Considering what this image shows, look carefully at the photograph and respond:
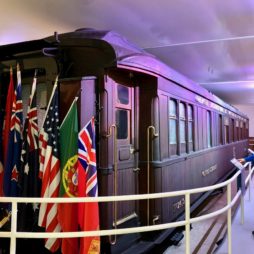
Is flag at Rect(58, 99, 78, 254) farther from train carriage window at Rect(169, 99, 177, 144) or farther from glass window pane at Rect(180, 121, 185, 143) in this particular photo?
glass window pane at Rect(180, 121, 185, 143)

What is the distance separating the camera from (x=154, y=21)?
19.6ft

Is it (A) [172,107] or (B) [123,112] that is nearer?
(B) [123,112]

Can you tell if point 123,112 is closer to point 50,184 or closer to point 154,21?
point 50,184

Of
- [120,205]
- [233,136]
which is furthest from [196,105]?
[233,136]

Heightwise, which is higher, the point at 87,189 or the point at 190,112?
the point at 190,112

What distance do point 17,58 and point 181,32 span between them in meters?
3.95

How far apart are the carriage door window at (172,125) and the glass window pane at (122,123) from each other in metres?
1.13

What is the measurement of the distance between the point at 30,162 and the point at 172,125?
8.00 feet

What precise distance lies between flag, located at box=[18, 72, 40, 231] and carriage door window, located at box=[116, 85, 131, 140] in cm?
95

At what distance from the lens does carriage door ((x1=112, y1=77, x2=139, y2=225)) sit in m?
3.72

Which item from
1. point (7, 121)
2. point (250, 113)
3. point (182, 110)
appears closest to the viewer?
point (7, 121)

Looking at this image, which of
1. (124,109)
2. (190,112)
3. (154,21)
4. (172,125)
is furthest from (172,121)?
(154,21)

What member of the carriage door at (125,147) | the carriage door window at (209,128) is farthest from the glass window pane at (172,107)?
the carriage door window at (209,128)

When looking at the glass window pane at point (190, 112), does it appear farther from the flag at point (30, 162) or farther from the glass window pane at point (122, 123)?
the flag at point (30, 162)
